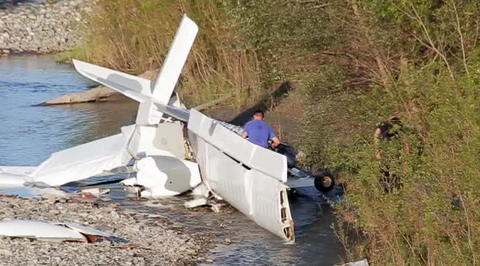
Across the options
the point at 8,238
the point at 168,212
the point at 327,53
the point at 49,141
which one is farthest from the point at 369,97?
the point at 49,141

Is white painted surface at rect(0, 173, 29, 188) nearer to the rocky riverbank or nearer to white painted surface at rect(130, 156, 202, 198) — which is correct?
white painted surface at rect(130, 156, 202, 198)

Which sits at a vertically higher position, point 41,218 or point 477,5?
point 477,5

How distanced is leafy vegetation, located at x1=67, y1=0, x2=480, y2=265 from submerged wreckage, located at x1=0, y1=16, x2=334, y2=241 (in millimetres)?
1425

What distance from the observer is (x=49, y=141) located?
84.1 feet

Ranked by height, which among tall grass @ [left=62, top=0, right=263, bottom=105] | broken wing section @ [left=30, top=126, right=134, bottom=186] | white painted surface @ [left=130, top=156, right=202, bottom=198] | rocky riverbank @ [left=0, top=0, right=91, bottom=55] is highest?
rocky riverbank @ [left=0, top=0, right=91, bottom=55]

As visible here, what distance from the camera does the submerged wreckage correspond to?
1658 cm

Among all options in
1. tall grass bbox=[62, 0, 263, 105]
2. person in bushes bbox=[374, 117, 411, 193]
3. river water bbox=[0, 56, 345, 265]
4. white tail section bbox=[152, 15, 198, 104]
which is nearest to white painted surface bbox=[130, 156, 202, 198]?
river water bbox=[0, 56, 345, 265]

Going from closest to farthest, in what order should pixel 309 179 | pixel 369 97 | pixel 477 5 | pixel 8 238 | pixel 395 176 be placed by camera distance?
pixel 395 176 < pixel 8 238 < pixel 477 5 < pixel 369 97 < pixel 309 179

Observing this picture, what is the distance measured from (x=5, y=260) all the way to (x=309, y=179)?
6.49 m

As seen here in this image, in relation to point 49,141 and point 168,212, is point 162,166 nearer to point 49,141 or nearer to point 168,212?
point 168,212

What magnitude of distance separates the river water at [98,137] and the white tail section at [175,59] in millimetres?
2316

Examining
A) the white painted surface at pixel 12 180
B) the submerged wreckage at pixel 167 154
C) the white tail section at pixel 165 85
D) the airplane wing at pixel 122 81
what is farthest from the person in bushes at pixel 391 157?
the white painted surface at pixel 12 180

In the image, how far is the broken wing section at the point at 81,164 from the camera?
773 inches

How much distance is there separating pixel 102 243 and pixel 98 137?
39.5 ft
